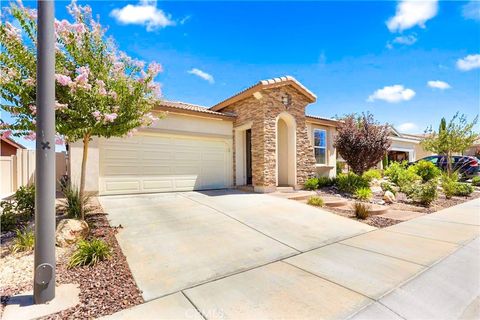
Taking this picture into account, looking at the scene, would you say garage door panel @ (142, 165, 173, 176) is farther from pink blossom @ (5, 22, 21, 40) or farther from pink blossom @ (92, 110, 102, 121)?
pink blossom @ (5, 22, 21, 40)

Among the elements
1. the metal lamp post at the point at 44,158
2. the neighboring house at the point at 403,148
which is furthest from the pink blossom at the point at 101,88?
the neighboring house at the point at 403,148

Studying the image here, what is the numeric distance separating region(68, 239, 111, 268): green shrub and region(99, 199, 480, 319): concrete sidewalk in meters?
1.59

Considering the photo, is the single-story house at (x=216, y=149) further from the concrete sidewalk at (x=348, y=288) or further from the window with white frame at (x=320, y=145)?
the concrete sidewalk at (x=348, y=288)

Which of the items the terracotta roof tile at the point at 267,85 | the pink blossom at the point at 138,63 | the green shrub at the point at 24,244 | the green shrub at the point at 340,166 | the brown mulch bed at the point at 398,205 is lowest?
the brown mulch bed at the point at 398,205

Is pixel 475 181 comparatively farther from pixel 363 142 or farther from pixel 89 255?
pixel 89 255

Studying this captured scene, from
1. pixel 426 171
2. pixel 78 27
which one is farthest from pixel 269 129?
pixel 426 171

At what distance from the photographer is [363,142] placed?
1123 cm

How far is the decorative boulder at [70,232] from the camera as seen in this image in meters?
4.40

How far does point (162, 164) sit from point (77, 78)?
20.4 feet

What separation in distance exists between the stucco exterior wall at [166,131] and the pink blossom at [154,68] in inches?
169

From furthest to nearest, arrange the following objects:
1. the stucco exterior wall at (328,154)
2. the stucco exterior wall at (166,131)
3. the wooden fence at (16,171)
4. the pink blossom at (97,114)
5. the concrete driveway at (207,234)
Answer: the stucco exterior wall at (328,154) → the wooden fence at (16,171) → the stucco exterior wall at (166,131) → the pink blossom at (97,114) → the concrete driveway at (207,234)

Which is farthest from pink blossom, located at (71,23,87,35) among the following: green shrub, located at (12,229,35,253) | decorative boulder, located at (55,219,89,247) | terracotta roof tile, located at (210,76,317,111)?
terracotta roof tile, located at (210,76,317,111)

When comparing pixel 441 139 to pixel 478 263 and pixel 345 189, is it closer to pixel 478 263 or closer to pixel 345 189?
pixel 345 189

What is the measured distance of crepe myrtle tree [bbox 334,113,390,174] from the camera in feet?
37.0
